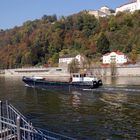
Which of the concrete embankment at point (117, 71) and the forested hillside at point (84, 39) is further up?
the forested hillside at point (84, 39)

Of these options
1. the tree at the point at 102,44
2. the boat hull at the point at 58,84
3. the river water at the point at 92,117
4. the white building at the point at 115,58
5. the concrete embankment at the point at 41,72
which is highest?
the tree at the point at 102,44

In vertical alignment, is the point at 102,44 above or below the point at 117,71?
above

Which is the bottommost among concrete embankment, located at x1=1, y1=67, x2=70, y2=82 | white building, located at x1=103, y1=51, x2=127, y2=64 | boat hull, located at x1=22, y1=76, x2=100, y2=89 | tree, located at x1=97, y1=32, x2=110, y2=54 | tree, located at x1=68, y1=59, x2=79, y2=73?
boat hull, located at x1=22, y1=76, x2=100, y2=89

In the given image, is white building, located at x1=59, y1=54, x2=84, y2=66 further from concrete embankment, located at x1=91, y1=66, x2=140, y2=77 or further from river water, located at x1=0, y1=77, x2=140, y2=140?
river water, located at x1=0, y1=77, x2=140, y2=140

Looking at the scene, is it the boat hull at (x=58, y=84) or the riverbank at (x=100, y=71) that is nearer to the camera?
the boat hull at (x=58, y=84)

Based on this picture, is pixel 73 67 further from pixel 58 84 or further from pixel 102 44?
pixel 58 84

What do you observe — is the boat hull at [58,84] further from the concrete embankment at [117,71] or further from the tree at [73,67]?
the tree at [73,67]

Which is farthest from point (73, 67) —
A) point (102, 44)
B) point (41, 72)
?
point (102, 44)

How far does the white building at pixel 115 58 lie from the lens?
453ft

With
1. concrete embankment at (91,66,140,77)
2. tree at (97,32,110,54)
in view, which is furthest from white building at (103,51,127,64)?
concrete embankment at (91,66,140,77)

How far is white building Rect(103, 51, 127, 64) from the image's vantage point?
453 ft

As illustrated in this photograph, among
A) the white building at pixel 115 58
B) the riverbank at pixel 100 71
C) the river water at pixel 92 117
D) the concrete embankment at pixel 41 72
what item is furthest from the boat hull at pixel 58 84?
the white building at pixel 115 58

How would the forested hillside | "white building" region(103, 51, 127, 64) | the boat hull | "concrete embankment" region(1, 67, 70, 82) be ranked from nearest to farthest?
the boat hull < "concrete embankment" region(1, 67, 70, 82) < "white building" region(103, 51, 127, 64) < the forested hillside

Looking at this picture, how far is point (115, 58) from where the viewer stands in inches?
5527
